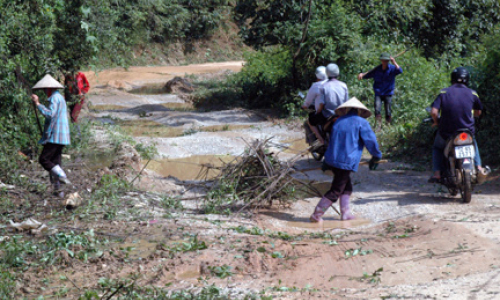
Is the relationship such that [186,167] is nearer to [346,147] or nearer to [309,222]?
[309,222]

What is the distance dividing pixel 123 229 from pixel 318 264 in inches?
89.1

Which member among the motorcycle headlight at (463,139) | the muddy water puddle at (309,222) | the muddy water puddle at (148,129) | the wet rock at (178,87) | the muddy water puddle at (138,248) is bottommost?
the muddy water puddle at (309,222)

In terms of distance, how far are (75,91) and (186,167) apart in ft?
11.3

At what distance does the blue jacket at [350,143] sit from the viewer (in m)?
6.83

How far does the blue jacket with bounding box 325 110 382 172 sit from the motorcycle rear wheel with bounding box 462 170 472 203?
1277mm

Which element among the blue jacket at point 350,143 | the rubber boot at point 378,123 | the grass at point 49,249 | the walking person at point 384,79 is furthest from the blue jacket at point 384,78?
the grass at point 49,249

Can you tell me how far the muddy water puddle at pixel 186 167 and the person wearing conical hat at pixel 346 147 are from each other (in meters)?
2.97

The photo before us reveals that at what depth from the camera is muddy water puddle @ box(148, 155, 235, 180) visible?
981 cm

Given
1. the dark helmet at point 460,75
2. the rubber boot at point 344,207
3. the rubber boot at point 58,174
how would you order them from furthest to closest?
the rubber boot at point 58,174 → the dark helmet at point 460,75 → the rubber boot at point 344,207

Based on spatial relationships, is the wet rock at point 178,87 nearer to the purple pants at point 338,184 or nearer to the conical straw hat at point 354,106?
the conical straw hat at point 354,106

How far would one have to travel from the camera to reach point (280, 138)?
1334 centimetres

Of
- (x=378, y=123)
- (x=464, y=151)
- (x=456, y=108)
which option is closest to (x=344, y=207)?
(x=464, y=151)

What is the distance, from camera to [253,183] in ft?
24.8

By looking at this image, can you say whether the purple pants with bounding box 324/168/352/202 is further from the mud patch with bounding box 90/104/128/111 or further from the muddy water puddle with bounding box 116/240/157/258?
the mud patch with bounding box 90/104/128/111
